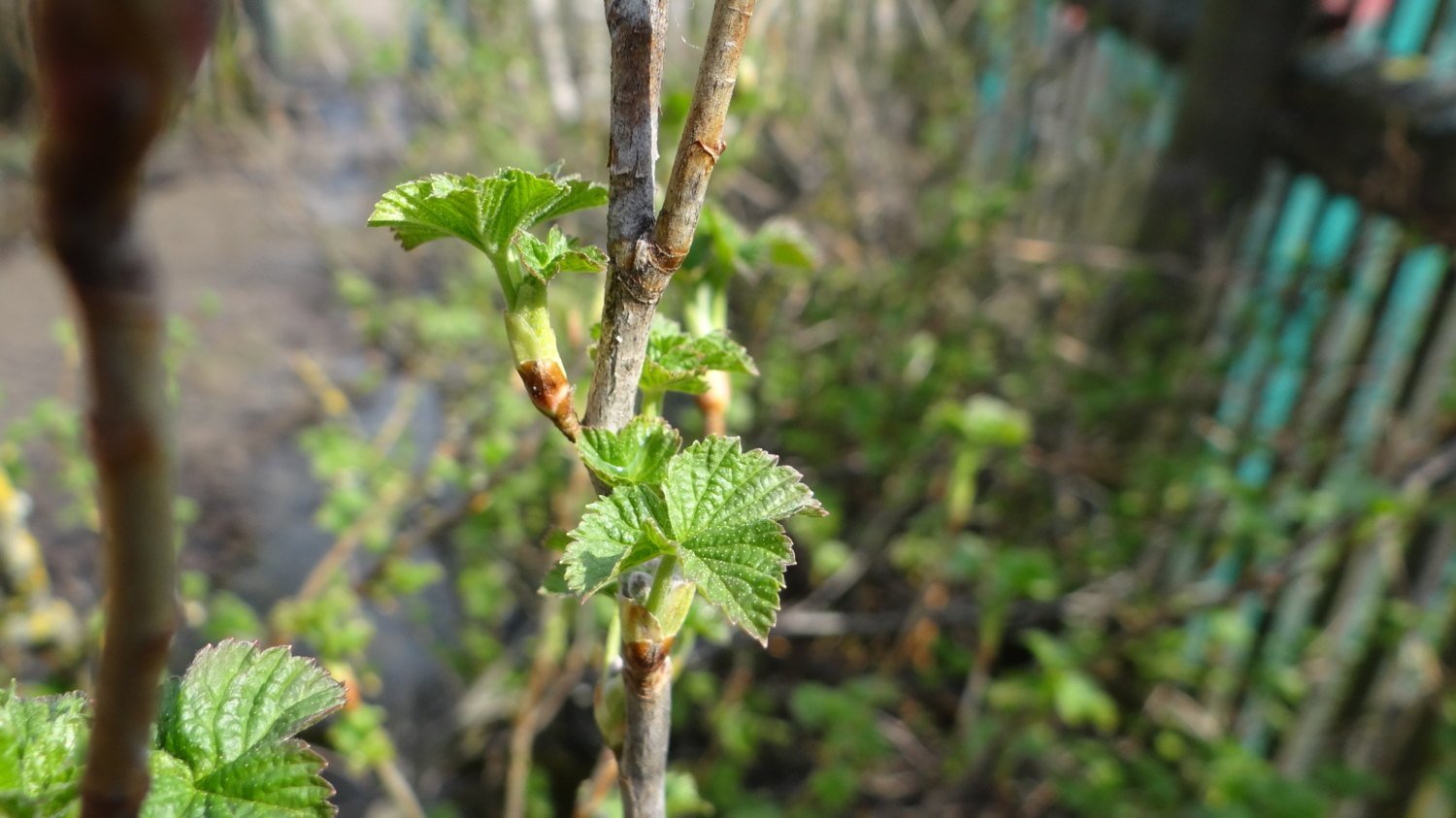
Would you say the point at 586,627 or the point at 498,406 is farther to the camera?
the point at 498,406

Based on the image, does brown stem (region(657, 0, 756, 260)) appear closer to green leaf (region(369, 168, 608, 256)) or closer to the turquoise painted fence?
green leaf (region(369, 168, 608, 256))

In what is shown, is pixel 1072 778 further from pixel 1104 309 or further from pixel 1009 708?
pixel 1104 309

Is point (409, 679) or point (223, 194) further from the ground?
point (223, 194)

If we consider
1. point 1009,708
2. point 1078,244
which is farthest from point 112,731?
point 1078,244

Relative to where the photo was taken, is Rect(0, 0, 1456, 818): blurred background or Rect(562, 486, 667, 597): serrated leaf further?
Rect(0, 0, 1456, 818): blurred background

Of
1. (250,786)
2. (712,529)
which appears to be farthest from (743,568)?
(250,786)

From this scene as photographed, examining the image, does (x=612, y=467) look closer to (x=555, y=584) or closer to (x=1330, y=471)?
(x=555, y=584)

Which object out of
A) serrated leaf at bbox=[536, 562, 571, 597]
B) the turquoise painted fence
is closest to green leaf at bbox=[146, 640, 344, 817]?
serrated leaf at bbox=[536, 562, 571, 597]

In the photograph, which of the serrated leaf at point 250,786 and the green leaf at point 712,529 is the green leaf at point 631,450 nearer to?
the green leaf at point 712,529
